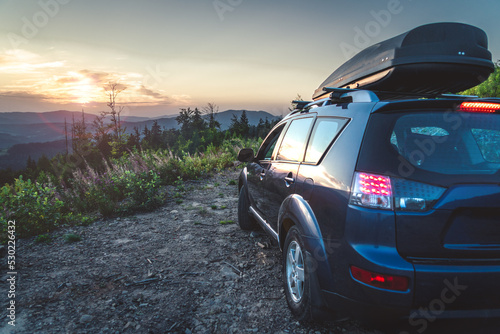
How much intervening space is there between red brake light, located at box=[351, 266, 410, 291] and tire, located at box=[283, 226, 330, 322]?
17.1 inches

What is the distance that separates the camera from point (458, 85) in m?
3.58

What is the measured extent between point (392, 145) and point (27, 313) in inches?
145

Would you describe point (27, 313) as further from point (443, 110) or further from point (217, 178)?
point (217, 178)

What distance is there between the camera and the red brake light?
172 centimetres

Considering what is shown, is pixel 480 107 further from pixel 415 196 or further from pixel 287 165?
pixel 287 165

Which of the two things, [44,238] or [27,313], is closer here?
[27,313]

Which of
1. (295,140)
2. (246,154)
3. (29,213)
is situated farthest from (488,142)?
(29,213)

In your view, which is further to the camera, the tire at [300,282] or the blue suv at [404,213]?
the tire at [300,282]

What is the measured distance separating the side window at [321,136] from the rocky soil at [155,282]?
59.0 inches

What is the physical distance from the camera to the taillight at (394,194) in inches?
68.2

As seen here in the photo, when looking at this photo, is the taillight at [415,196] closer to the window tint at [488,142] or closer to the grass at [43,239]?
the window tint at [488,142]

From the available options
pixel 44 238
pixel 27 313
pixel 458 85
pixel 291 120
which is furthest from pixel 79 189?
pixel 458 85

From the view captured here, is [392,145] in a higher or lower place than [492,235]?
higher

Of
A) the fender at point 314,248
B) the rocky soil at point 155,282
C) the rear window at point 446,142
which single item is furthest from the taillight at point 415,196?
the rocky soil at point 155,282
